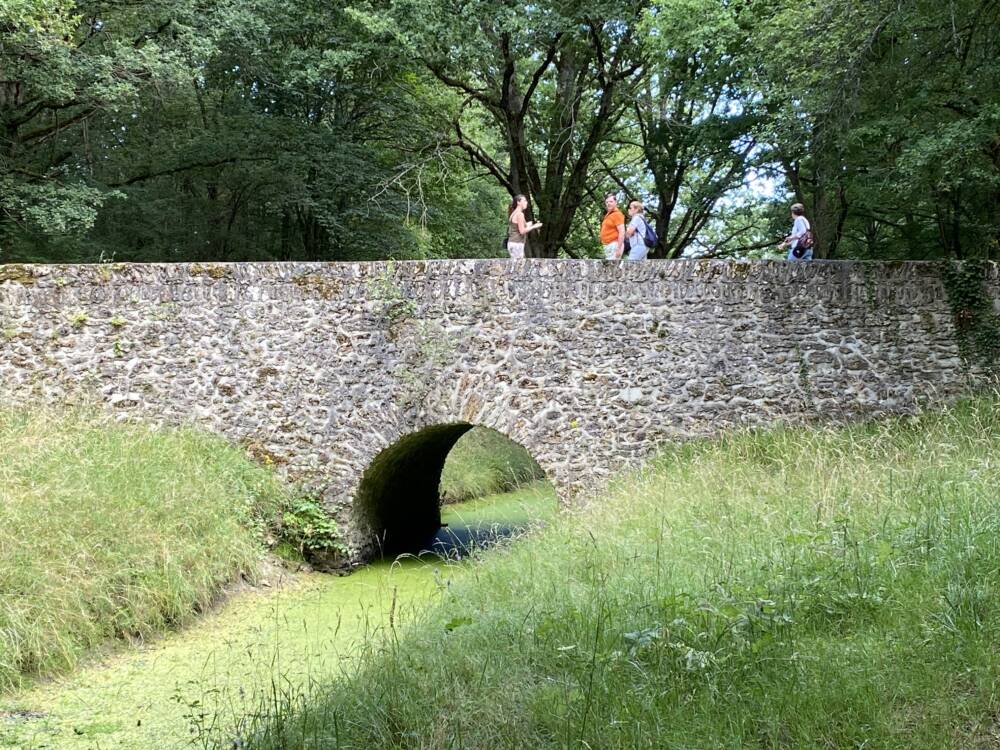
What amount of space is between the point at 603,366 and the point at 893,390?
117 inches

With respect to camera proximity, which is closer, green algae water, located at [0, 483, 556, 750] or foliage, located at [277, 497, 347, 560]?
green algae water, located at [0, 483, 556, 750]

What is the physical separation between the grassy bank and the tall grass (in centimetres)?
291

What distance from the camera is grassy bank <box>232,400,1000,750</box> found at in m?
2.89

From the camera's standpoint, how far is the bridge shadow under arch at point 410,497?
930 cm

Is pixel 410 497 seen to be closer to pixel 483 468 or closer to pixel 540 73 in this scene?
pixel 483 468

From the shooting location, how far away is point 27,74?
35.3 feet

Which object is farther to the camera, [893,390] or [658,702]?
[893,390]

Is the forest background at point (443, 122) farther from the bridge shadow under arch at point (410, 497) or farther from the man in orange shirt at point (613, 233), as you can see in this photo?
the bridge shadow under arch at point (410, 497)

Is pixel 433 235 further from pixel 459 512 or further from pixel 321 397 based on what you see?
pixel 321 397

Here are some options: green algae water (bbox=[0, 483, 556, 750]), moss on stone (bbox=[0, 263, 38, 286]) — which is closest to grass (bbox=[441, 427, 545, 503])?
green algae water (bbox=[0, 483, 556, 750])

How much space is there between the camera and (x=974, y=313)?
8.34m

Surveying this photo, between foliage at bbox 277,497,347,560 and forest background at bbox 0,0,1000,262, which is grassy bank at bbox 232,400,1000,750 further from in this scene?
forest background at bbox 0,0,1000,262

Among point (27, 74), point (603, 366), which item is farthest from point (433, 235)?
point (603, 366)

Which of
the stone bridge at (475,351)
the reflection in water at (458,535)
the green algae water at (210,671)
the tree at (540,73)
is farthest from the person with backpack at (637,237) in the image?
the tree at (540,73)
